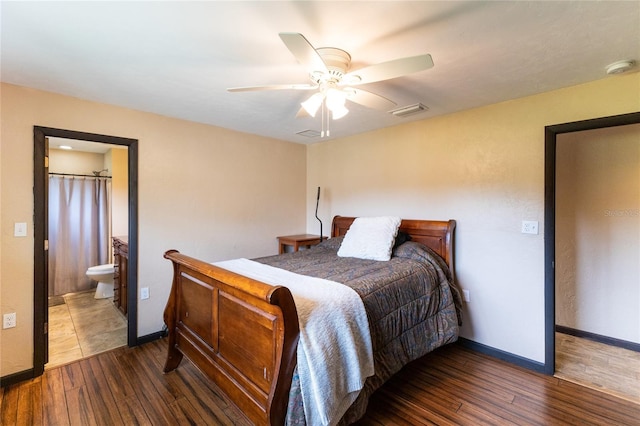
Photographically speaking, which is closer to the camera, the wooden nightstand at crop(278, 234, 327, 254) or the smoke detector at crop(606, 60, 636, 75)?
the smoke detector at crop(606, 60, 636, 75)

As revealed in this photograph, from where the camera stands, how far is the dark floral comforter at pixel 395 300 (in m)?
1.88

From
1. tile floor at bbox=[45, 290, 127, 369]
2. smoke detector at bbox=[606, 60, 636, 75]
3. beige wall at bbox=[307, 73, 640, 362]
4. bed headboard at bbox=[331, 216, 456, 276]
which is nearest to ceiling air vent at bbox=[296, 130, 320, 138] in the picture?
beige wall at bbox=[307, 73, 640, 362]

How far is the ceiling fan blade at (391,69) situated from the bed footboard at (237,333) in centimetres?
125

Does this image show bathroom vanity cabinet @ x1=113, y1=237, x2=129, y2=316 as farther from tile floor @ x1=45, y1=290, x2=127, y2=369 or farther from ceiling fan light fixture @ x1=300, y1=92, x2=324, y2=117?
ceiling fan light fixture @ x1=300, y1=92, x2=324, y2=117

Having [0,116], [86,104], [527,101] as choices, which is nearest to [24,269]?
[0,116]

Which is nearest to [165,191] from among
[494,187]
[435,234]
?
[435,234]

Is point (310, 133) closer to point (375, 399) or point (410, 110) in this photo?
point (410, 110)

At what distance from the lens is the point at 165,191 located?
3.12m

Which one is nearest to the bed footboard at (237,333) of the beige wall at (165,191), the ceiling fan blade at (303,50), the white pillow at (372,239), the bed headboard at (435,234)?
the beige wall at (165,191)

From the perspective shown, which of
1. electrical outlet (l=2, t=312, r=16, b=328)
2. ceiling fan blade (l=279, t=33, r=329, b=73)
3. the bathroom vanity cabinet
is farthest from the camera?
the bathroom vanity cabinet

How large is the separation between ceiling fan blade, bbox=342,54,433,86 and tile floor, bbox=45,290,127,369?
10.7 ft

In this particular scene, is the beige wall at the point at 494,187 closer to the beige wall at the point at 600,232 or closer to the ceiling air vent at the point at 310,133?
the ceiling air vent at the point at 310,133

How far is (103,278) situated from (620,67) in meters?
5.90

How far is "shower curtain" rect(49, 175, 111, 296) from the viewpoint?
14.1 feet
